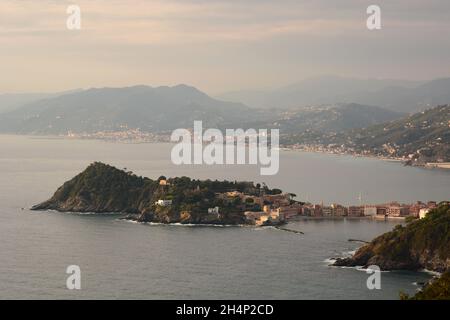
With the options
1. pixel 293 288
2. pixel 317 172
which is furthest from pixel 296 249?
pixel 317 172

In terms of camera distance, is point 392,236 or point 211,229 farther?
point 211,229

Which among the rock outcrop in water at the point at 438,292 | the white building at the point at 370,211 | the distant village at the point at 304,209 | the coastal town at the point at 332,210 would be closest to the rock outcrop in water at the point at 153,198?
the distant village at the point at 304,209

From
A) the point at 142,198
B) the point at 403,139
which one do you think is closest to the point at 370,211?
the point at 142,198

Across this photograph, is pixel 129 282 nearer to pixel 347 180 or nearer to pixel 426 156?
pixel 347 180

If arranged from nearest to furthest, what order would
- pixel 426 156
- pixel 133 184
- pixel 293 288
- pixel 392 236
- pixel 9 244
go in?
1. pixel 293 288
2. pixel 392 236
3. pixel 9 244
4. pixel 133 184
5. pixel 426 156

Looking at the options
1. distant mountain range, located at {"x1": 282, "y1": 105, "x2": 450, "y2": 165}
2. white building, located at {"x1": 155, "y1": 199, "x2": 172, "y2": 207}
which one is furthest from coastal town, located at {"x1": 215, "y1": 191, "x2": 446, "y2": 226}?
distant mountain range, located at {"x1": 282, "y1": 105, "x2": 450, "y2": 165}

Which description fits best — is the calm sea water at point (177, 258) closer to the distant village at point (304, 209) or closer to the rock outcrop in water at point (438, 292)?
the distant village at point (304, 209)

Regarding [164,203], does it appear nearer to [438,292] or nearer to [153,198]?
[153,198]
